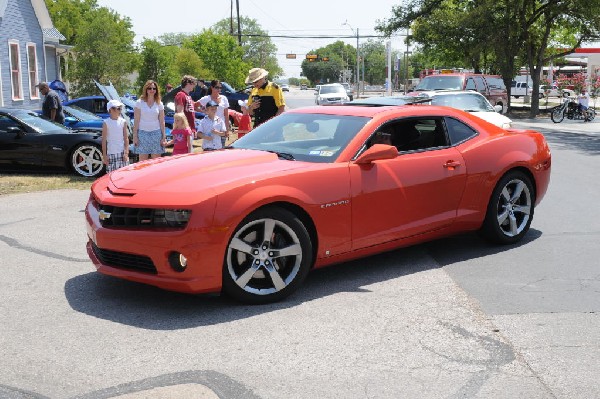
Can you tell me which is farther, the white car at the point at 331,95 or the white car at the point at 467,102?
the white car at the point at 331,95

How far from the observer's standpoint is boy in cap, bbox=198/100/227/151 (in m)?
9.59

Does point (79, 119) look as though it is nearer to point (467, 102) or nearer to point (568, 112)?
point (467, 102)

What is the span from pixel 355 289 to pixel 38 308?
2356 millimetres

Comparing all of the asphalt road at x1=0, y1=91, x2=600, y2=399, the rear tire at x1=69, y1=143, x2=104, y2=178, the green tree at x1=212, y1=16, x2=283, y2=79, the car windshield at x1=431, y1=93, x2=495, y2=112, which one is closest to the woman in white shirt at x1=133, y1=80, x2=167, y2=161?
the asphalt road at x1=0, y1=91, x2=600, y2=399

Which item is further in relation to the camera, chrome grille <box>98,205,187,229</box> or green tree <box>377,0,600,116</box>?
green tree <box>377,0,600,116</box>

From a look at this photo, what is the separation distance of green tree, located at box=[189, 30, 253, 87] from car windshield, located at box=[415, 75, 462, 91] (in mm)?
22709

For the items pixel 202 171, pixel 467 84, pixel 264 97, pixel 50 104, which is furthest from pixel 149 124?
pixel 467 84

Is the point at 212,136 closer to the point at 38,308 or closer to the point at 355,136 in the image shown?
the point at 355,136

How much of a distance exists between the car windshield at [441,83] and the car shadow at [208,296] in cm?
1838

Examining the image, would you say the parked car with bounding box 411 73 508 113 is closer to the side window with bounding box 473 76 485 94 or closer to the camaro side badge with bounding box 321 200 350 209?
the side window with bounding box 473 76 485 94

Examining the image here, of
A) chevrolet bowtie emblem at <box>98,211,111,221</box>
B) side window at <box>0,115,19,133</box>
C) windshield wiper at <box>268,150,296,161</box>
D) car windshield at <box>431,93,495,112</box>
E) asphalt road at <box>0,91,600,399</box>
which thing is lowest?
asphalt road at <box>0,91,600,399</box>

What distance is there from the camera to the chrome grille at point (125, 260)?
16.4 feet

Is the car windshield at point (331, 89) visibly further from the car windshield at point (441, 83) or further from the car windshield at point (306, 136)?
the car windshield at point (306, 136)

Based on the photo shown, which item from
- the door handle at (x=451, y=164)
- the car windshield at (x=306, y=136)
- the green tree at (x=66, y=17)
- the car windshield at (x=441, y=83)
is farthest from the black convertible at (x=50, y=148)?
the green tree at (x=66, y=17)
